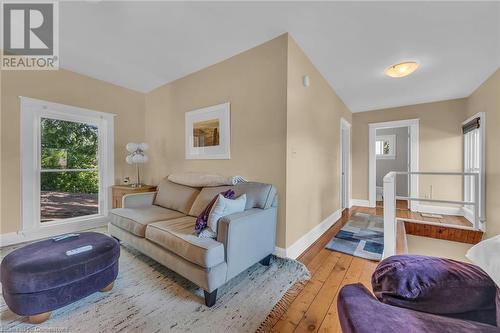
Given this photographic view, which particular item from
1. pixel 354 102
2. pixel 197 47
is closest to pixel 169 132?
pixel 197 47

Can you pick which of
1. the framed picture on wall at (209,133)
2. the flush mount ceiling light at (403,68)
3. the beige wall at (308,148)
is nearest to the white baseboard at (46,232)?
the framed picture on wall at (209,133)

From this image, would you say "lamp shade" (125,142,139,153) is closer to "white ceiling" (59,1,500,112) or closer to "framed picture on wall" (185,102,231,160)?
"framed picture on wall" (185,102,231,160)

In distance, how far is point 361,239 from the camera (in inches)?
114

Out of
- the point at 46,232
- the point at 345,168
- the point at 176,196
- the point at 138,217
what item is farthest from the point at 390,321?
the point at 345,168

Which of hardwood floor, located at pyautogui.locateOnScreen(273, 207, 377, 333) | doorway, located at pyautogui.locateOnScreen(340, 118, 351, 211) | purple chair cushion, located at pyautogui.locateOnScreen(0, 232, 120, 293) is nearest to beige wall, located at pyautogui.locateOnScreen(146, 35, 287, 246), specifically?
hardwood floor, located at pyautogui.locateOnScreen(273, 207, 377, 333)

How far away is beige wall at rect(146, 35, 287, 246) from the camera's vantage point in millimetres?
2233

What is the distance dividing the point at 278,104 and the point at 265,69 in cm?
46

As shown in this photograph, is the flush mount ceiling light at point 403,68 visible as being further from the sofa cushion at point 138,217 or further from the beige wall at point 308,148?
the sofa cushion at point 138,217

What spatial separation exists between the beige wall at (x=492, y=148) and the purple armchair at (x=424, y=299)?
3.05 metres

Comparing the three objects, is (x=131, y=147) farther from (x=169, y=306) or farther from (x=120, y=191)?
(x=169, y=306)

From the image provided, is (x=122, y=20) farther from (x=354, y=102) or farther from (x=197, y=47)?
(x=354, y=102)

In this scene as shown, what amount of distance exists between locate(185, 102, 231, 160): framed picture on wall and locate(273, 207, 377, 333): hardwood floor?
5.42 ft

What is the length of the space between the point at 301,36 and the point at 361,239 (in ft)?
8.93

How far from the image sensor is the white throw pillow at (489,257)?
0.83 meters
